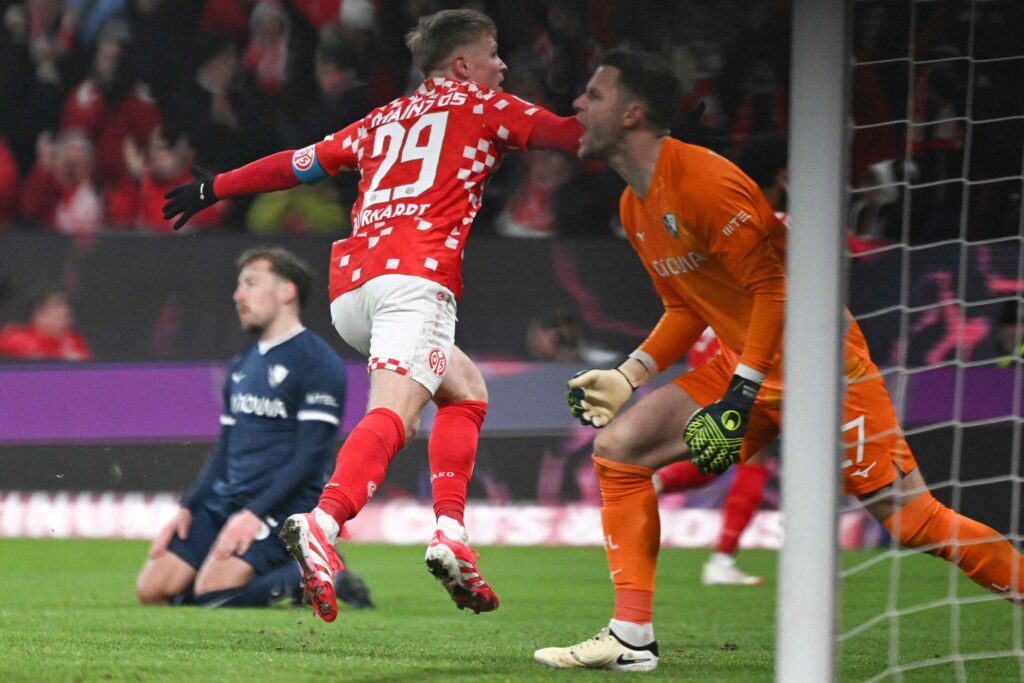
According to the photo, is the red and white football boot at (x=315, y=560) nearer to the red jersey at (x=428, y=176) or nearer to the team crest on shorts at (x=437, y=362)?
the team crest on shorts at (x=437, y=362)

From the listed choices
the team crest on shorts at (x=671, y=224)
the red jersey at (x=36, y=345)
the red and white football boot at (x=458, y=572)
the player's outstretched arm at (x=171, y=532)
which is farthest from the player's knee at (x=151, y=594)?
the red jersey at (x=36, y=345)

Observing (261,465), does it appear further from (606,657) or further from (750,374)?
(750,374)

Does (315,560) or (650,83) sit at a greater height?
(650,83)

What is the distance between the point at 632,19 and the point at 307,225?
274 cm

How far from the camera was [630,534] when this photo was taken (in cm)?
378

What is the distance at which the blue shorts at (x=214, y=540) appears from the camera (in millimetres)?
5719

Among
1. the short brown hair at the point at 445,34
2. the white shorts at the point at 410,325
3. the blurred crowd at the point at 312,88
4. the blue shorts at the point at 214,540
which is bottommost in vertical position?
the blue shorts at the point at 214,540

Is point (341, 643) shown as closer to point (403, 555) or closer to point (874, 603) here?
point (874, 603)

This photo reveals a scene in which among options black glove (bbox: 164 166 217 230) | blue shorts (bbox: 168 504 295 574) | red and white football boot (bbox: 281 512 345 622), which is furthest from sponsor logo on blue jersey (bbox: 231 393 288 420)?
red and white football boot (bbox: 281 512 345 622)

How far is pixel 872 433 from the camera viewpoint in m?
3.76

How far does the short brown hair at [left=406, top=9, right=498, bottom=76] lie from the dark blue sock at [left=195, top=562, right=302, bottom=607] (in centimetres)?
251

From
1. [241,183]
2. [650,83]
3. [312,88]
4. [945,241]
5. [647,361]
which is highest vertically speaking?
[312,88]

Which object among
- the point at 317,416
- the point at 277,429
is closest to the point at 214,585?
the point at 277,429

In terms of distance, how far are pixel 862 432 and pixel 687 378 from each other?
1.63 feet
